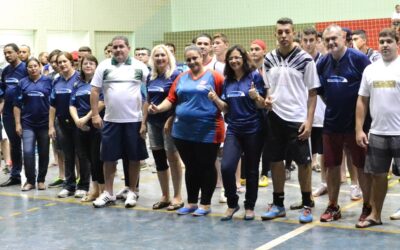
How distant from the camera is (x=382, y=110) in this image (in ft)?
18.1

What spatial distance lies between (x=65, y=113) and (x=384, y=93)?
4.15 m

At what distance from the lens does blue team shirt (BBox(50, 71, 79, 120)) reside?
7840 mm

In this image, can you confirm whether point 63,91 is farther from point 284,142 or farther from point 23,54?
point 284,142

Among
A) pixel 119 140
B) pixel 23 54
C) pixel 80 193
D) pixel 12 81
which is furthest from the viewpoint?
pixel 23 54

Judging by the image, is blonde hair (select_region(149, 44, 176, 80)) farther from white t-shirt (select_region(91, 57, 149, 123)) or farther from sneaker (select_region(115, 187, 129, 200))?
sneaker (select_region(115, 187, 129, 200))

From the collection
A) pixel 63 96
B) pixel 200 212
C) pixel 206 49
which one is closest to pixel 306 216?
pixel 200 212

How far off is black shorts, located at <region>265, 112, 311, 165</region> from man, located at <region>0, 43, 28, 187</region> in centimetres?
438

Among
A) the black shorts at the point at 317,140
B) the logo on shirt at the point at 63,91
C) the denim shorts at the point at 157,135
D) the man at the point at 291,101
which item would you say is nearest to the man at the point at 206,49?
the denim shorts at the point at 157,135

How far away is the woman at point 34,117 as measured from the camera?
8.32 meters

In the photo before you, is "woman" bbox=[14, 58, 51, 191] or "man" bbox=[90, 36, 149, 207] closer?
"man" bbox=[90, 36, 149, 207]

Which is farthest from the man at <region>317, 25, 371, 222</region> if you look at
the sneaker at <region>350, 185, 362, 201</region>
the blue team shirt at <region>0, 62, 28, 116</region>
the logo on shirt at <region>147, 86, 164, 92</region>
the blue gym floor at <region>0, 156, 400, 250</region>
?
the blue team shirt at <region>0, 62, 28, 116</region>

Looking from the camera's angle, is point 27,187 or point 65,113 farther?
point 27,187

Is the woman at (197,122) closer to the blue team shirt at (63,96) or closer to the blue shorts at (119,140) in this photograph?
the blue shorts at (119,140)

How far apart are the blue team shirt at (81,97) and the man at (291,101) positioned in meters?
2.34
